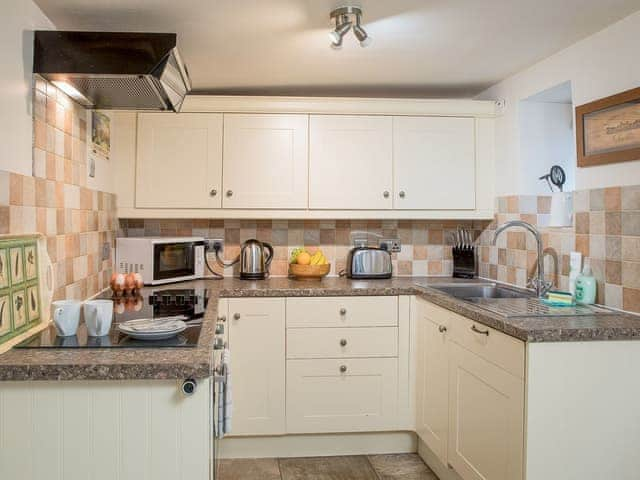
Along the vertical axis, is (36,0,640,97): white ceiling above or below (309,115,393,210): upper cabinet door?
above

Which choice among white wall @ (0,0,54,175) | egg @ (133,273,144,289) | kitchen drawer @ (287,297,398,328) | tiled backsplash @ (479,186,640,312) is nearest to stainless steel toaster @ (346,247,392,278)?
kitchen drawer @ (287,297,398,328)

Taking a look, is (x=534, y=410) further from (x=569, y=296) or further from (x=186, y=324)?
(x=186, y=324)

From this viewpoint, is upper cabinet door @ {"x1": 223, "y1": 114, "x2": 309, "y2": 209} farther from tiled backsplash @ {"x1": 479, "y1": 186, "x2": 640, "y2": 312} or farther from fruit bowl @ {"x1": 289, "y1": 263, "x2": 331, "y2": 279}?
tiled backsplash @ {"x1": 479, "y1": 186, "x2": 640, "y2": 312}

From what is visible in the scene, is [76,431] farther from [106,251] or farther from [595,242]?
[595,242]

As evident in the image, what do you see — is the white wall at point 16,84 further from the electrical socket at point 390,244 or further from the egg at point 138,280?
the electrical socket at point 390,244

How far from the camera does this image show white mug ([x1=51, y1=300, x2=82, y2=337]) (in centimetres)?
171

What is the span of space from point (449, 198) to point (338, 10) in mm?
1496

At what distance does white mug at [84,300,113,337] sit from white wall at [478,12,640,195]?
2027mm

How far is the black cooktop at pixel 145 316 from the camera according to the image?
1602 mm

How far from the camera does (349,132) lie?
316 cm

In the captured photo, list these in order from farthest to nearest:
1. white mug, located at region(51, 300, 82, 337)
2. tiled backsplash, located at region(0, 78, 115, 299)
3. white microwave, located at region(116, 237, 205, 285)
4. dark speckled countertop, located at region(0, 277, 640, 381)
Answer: white microwave, located at region(116, 237, 205, 285) < tiled backsplash, located at region(0, 78, 115, 299) < white mug, located at region(51, 300, 82, 337) < dark speckled countertop, located at region(0, 277, 640, 381)

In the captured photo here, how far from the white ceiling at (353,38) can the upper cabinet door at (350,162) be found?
246mm

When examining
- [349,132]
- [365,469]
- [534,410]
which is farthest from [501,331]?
[349,132]

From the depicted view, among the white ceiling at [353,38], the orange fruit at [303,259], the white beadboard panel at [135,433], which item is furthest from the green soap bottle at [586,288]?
the white beadboard panel at [135,433]
